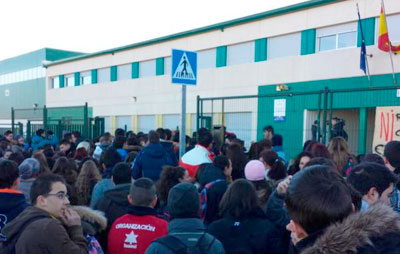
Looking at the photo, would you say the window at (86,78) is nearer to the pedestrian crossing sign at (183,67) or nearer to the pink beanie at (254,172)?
the pedestrian crossing sign at (183,67)

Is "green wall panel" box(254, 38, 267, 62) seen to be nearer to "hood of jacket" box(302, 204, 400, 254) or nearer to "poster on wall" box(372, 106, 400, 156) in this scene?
"poster on wall" box(372, 106, 400, 156)

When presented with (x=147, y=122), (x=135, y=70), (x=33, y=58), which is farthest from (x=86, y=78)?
(x=33, y=58)

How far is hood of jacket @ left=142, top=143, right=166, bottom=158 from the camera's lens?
6.11 metres

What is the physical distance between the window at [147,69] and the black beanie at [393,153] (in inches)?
817

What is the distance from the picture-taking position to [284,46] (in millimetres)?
17094

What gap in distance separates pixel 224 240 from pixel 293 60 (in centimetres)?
1434

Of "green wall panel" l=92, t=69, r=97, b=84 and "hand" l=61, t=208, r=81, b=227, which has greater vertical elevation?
"green wall panel" l=92, t=69, r=97, b=84

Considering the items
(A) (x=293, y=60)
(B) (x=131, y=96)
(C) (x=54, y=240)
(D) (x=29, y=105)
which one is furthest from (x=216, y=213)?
(D) (x=29, y=105)

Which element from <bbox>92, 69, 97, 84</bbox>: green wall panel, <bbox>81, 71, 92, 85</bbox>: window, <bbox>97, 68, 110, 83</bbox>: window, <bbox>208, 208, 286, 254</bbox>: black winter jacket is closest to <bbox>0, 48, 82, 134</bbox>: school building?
<bbox>81, 71, 92, 85</bbox>: window

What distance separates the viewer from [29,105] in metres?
37.1

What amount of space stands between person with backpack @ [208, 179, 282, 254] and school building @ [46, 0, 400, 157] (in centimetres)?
436

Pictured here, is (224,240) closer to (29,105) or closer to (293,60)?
(293,60)

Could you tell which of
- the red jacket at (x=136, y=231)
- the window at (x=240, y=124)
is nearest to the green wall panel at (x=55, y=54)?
the window at (x=240, y=124)

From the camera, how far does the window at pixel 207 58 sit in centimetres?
2031
